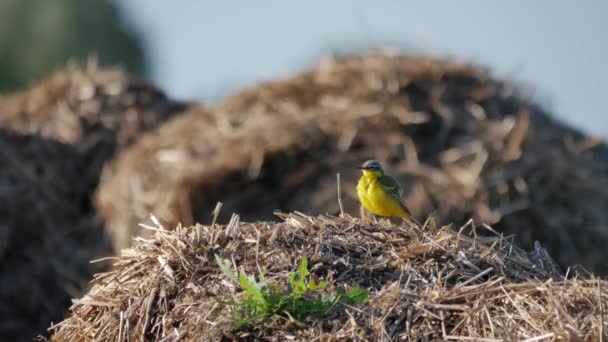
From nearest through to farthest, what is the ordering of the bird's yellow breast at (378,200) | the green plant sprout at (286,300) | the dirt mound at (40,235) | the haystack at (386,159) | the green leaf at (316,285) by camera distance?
1. the green plant sprout at (286,300)
2. the green leaf at (316,285)
3. the bird's yellow breast at (378,200)
4. the haystack at (386,159)
5. the dirt mound at (40,235)

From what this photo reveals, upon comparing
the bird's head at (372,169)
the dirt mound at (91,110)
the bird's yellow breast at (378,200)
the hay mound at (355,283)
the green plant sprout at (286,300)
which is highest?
the green plant sprout at (286,300)

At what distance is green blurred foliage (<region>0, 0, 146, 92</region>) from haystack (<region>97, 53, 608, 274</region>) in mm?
33264

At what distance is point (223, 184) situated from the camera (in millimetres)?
14695

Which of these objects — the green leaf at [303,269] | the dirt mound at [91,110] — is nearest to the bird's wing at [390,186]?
the green leaf at [303,269]

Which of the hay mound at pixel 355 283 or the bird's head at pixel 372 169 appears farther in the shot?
the bird's head at pixel 372 169

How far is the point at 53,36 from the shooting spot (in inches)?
1923

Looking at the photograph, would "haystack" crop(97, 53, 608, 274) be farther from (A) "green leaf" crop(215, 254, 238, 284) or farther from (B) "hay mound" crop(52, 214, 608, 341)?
(A) "green leaf" crop(215, 254, 238, 284)

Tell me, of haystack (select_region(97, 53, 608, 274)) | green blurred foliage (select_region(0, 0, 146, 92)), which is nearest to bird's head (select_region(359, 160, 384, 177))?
haystack (select_region(97, 53, 608, 274))

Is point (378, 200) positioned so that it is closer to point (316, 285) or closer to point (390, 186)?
point (390, 186)

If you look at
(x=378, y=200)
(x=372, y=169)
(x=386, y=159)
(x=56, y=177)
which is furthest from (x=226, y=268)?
(x=56, y=177)

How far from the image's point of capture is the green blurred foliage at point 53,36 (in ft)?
159

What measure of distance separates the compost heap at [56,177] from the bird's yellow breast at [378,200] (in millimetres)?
5778

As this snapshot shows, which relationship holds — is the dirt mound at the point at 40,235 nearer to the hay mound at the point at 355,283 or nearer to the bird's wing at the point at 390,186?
Answer: the bird's wing at the point at 390,186

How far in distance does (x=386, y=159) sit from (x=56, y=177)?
5.49 metres
